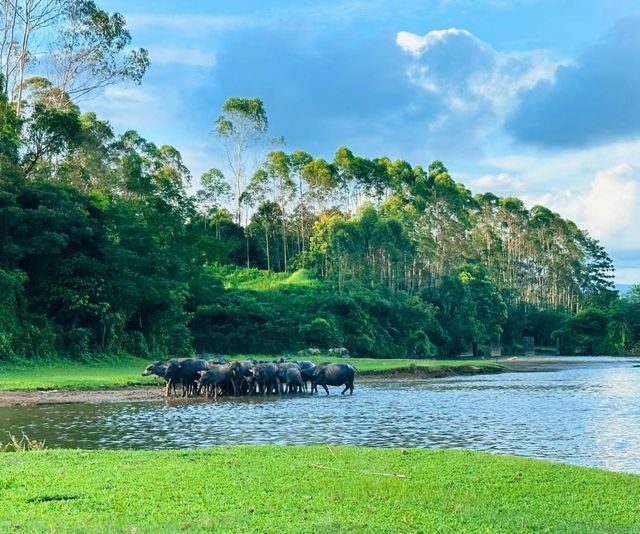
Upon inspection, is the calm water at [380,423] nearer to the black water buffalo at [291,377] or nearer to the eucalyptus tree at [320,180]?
the black water buffalo at [291,377]

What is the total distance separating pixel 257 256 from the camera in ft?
308

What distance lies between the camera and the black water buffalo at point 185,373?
31.0m

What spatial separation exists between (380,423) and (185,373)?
12.2 metres

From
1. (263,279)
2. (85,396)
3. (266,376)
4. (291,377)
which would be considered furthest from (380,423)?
(263,279)

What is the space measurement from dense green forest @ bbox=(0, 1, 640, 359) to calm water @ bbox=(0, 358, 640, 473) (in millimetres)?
15610

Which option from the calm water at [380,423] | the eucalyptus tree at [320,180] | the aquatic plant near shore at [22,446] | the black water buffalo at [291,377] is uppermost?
the eucalyptus tree at [320,180]

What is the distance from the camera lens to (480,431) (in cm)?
1977

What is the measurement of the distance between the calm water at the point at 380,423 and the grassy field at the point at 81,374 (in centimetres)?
476

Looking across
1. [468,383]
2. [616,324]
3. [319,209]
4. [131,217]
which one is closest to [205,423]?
[468,383]

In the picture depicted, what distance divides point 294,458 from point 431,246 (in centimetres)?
8172

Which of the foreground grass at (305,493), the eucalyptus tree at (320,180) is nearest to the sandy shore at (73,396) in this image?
the foreground grass at (305,493)

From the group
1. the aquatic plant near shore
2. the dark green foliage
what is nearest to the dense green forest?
the dark green foliage

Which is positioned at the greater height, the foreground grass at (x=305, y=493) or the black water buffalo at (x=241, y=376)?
the black water buffalo at (x=241, y=376)

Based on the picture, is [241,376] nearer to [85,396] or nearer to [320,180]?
[85,396]
